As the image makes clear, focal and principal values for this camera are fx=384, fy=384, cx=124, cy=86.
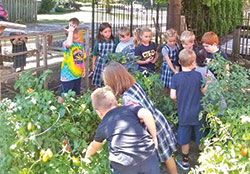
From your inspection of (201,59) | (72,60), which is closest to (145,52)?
(72,60)

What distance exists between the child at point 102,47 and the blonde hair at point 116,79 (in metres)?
2.45

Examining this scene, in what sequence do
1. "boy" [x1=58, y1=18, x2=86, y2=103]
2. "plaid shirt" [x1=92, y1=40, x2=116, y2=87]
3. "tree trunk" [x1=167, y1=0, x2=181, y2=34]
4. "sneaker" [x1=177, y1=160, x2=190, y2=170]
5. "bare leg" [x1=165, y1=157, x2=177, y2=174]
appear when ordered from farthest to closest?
1. "tree trunk" [x1=167, y1=0, x2=181, y2=34]
2. "plaid shirt" [x1=92, y1=40, x2=116, y2=87]
3. "boy" [x1=58, y1=18, x2=86, y2=103]
4. "sneaker" [x1=177, y1=160, x2=190, y2=170]
5. "bare leg" [x1=165, y1=157, x2=177, y2=174]

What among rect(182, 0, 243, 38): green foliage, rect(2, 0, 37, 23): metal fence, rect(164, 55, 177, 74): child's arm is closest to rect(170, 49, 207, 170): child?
rect(164, 55, 177, 74): child's arm

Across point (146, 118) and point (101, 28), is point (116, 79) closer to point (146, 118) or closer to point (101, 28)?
point (146, 118)

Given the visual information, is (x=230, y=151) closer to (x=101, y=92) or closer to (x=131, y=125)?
(x=131, y=125)

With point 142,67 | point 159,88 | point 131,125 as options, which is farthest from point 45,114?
point 142,67

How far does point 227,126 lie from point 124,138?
3.09 feet

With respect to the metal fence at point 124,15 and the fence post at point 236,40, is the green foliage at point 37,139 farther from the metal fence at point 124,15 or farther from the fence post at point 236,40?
the fence post at point 236,40

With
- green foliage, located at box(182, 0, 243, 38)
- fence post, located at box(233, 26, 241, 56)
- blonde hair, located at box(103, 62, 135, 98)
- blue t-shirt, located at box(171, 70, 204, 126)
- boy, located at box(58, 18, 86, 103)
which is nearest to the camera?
blonde hair, located at box(103, 62, 135, 98)

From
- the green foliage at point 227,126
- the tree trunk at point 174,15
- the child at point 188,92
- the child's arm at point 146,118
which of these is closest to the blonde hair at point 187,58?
the child at point 188,92

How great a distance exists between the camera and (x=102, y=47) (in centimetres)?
579

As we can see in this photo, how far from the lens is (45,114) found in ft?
10.4

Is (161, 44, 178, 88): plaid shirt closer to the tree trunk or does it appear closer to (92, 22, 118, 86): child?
(92, 22, 118, 86): child

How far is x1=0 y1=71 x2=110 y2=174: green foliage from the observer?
283 cm
